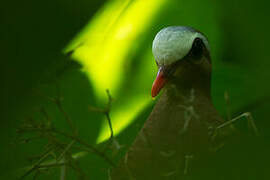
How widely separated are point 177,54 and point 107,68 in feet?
0.58

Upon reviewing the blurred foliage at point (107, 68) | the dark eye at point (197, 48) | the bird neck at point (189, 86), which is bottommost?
the bird neck at point (189, 86)

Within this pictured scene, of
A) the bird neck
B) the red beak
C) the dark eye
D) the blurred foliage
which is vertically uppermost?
the blurred foliage

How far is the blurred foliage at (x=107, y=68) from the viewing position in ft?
0.66

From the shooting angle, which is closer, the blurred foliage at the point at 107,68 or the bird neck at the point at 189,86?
the blurred foliage at the point at 107,68

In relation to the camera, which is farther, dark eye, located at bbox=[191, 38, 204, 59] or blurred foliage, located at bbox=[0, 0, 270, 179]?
dark eye, located at bbox=[191, 38, 204, 59]

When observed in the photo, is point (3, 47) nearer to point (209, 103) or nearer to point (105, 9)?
point (105, 9)

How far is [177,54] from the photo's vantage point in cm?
66

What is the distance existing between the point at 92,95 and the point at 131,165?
0.40 feet

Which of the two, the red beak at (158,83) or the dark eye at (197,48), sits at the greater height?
the red beak at (158,83)

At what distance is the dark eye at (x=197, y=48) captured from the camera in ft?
2.28

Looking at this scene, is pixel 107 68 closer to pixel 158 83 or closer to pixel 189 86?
pixel 158 83

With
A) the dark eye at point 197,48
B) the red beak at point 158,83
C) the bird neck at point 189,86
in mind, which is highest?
the red beak at point 158,83

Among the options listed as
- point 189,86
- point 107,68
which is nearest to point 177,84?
point 189,86

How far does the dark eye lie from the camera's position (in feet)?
2.28
